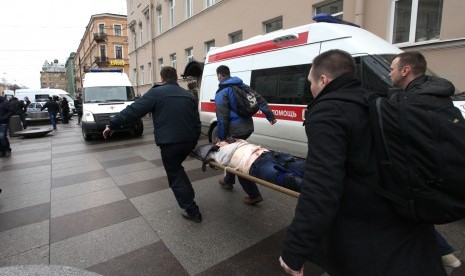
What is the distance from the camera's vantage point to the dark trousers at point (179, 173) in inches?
147

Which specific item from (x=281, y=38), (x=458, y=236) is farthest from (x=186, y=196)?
(x=281, y=38)

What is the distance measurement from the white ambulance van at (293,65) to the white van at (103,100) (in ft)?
16.3

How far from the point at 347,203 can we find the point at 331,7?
9.04 m

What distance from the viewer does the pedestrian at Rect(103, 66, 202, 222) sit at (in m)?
3.62

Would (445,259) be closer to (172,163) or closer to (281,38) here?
(172,163)

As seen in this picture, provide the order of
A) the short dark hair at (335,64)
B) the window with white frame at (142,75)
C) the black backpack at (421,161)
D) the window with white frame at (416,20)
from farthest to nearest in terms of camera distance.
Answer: the window with white frame at (142,75), the window with white frame at (416,20), the short dark hair at (335,64), the black backpack at (421,161)

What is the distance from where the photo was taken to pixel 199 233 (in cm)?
362

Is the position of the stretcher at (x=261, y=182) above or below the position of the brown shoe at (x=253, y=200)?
above

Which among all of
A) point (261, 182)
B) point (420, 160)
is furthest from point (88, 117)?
point (420, 160)

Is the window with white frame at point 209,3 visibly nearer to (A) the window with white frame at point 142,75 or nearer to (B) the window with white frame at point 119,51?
(A) the window with white frame at point 142,75

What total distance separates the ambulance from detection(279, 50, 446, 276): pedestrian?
280cm

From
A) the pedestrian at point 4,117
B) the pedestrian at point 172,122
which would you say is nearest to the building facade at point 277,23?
the pedestrian at point 172,122

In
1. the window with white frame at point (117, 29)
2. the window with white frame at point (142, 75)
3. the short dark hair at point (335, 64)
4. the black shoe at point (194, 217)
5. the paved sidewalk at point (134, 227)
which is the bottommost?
the paved sidewalk at point (134, 227)

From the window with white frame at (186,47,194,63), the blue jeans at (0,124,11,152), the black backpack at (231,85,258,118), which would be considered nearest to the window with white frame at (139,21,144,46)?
the window with white frame at (186,47,194,63)
